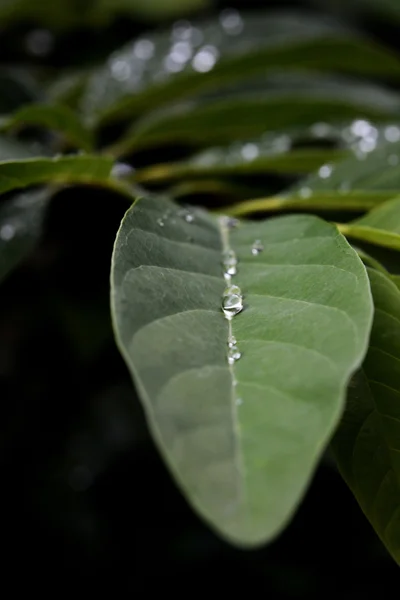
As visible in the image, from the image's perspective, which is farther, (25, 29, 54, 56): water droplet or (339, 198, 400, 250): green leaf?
(25, 29, 54, 56): water droplet

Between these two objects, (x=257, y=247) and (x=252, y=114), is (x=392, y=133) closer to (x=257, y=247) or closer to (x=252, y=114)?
(x=252, y=114)

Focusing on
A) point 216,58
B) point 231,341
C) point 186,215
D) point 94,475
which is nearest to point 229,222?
point 186,215

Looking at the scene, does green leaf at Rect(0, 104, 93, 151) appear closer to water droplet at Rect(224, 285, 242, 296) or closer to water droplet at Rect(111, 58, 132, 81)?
water droplet at Rect(111, 58, 132, 81)

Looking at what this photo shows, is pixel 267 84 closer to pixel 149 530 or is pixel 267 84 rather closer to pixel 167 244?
pixel 167 244

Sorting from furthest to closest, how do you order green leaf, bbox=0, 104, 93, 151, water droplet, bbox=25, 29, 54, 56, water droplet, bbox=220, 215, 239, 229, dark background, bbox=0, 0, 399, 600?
water droplet, bbox=25, 29, 54, 56
dark background, bbox=0, 0, 399, 600
green leaf, bbox=0, 104, 93, 151
water droplet, bbox=220, 215, 239, 229

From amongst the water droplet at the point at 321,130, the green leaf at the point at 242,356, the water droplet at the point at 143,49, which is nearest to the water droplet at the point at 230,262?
the green leaf at the point at 242,356

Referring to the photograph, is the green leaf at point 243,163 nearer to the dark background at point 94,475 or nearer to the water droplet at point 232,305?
the dark background at point 94,475

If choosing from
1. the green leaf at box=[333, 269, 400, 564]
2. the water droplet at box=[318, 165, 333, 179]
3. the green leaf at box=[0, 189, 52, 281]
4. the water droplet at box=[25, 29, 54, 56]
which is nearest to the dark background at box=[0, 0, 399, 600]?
the water droplet at box=[25, 29, 54, 56]
